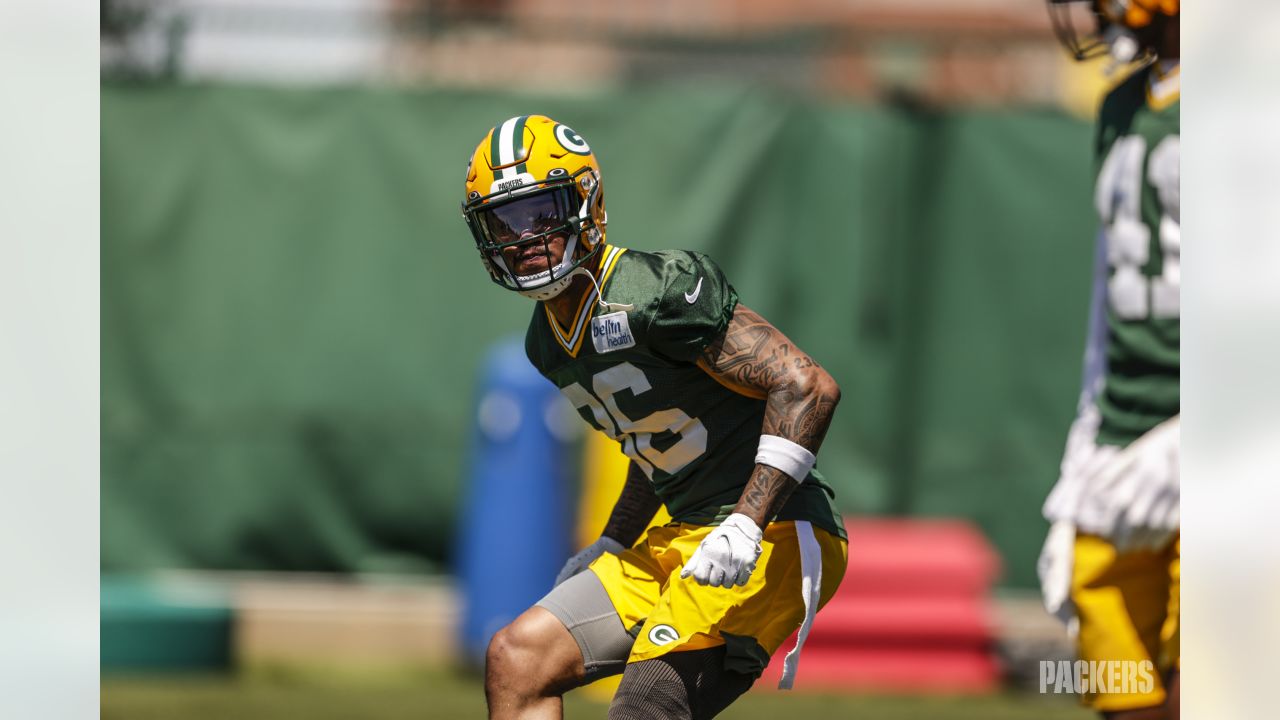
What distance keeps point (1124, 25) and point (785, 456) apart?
1853mm

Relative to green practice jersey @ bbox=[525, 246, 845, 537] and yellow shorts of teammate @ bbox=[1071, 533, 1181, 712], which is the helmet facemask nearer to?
→ green practice jersey @ bbox=[525, 246, 845, 537]

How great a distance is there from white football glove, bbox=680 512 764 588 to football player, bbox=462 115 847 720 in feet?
0.04

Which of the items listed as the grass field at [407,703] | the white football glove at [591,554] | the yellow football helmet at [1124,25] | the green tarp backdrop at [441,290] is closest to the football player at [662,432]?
the white football glove at [591,554]

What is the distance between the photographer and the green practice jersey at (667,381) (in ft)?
12.3

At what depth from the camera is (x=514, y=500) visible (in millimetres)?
7645

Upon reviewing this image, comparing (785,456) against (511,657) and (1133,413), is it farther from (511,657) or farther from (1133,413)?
(1133,413)

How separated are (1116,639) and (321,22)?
18.7 feet

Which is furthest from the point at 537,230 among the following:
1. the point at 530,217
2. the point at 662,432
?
the point at 662,432

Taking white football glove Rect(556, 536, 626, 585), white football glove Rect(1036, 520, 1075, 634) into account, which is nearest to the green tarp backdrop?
white football glove Rect(1036, 520, 1075, 634)

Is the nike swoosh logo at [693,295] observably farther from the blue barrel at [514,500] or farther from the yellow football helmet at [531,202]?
the blue barrel at [514,500]

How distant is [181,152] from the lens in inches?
340
